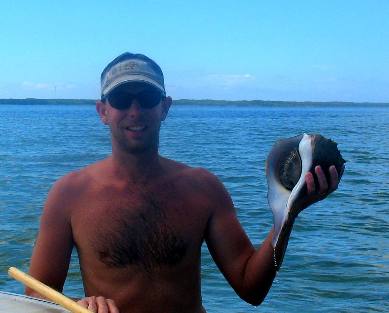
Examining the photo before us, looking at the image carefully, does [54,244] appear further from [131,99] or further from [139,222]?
[131,99]

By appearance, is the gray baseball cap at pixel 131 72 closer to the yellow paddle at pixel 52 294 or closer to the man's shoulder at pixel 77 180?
the man's shoulder at pixel 77 180

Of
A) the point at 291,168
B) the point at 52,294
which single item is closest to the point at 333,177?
the point at 291,168

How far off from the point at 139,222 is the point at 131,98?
1.88 feet

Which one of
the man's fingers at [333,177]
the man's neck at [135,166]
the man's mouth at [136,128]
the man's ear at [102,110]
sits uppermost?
the man's ear at [102,110]

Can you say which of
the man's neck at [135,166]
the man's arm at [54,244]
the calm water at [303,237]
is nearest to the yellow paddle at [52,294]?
the man's arm at [54,244]

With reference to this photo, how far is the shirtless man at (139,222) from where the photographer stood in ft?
10.2

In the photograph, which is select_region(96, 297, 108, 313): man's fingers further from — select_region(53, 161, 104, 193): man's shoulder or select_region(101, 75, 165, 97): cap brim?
select_region(101, 75, 165, 97): cap brim

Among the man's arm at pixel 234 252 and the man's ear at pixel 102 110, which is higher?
the man's ear at pixel 102 110

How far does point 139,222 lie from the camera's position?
127 inches

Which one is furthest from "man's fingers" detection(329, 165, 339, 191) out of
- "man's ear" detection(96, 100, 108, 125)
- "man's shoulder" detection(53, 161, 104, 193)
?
"man's shoulder" detection(53, 161, 104, 193)

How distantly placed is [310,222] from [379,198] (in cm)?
407

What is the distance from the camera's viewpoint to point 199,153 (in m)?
A: 28.0

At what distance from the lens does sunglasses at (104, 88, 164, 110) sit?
3.07 meters

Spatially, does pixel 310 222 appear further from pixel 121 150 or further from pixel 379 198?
pixel 121 150
